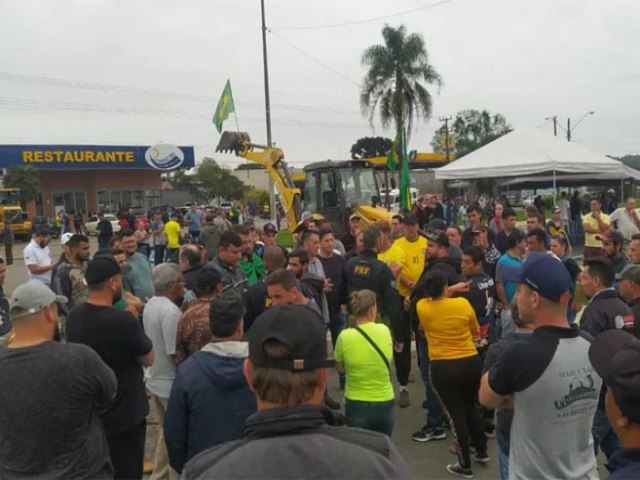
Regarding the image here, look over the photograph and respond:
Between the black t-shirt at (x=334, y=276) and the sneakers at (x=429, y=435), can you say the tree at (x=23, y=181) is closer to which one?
the black t-shirt at (x=334, y=276)

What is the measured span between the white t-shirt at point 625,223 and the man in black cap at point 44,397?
928 centimetres

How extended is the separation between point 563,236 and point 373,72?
3310 cm

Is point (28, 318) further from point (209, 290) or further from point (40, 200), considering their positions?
point (40, 200)

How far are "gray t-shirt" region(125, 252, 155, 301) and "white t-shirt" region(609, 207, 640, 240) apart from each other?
24.9ft

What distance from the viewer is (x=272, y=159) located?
16484mm

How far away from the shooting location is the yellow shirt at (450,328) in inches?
187

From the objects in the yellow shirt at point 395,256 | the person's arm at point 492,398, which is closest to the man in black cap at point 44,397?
the person's arm at point 492,398

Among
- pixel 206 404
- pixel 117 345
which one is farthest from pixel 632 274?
pixel 117 345

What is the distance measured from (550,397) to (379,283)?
3.66 meters

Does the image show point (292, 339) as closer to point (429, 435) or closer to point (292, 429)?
point (292, 429)

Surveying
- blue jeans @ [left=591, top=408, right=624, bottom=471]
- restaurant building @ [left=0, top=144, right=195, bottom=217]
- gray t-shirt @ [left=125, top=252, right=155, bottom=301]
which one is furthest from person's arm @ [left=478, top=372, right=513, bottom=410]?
restaurant building @ [left=0, top=144, right=195, bottom=217]

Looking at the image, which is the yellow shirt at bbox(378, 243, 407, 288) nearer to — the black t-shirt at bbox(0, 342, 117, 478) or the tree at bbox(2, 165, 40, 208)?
the black t-shirt at bbox(0, 342, 117, 478)

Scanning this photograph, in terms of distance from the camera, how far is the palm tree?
37.6 meters

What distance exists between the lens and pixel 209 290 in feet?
13.2
